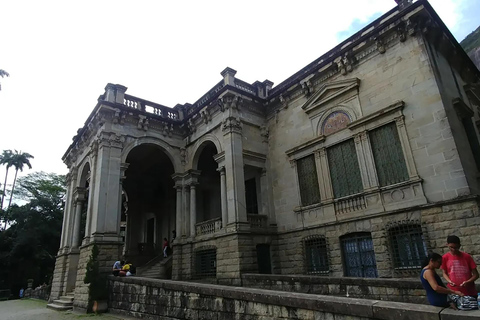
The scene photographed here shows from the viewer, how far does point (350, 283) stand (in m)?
8.38

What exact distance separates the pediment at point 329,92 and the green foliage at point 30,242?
29.1 meters

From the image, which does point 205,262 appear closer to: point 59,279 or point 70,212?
point 59,279

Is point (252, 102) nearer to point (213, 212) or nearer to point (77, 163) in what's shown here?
point (213, 212)

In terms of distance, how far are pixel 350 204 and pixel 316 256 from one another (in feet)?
8.48

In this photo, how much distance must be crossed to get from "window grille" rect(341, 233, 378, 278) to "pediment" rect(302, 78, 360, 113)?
570 centimetres

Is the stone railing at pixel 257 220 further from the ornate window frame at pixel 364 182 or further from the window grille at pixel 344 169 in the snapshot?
the window grille at pixel 344 169

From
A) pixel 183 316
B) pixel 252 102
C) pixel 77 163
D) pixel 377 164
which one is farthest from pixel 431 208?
pixel 77 163

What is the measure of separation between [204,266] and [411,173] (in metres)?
9.75

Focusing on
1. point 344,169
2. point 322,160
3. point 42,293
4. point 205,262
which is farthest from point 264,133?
point 42,293

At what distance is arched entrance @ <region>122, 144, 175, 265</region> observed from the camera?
21.7m

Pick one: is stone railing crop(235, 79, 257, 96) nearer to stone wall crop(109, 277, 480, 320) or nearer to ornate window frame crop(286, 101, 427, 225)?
ornate window frame crop(286, 101, 427, 225)

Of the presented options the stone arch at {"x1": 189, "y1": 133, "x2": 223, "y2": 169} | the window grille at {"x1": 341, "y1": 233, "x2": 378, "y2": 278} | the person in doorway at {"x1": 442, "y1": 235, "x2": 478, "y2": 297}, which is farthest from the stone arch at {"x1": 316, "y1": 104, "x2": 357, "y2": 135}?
the person in doorway at {"x1": 442, "y1": 235, "x2": 478, "y2": 297}

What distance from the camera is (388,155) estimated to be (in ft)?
36.4

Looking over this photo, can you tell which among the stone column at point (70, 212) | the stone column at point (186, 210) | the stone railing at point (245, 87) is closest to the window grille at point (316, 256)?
the stone column at point (186, 210)
